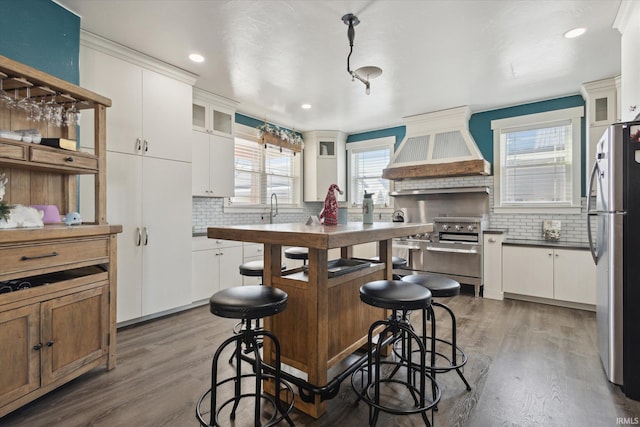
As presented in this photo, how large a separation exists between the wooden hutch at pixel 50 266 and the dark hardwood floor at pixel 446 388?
0.65ft

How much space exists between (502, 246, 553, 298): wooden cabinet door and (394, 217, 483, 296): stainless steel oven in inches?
13.5

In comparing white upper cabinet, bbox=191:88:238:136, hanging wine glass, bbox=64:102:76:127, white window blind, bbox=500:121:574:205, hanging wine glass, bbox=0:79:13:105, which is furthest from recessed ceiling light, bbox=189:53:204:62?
white window blind, bbox=500:121:574:205

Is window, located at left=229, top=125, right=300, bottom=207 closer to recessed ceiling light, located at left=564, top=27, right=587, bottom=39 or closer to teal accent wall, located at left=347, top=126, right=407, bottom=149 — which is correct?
teal accent wall, located at left=347, top=126, right=407, bottom=149

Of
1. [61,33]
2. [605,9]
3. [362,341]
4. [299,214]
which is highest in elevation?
[605,9]

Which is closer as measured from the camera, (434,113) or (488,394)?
(488,394)

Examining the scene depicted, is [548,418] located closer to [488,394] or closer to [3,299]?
[488,394]

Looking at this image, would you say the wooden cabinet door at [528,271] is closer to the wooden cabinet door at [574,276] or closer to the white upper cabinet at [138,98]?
the wooden cabinet door at [574,276]

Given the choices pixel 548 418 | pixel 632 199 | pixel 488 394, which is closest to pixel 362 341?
pixel 488 394

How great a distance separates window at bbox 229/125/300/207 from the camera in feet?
16.7

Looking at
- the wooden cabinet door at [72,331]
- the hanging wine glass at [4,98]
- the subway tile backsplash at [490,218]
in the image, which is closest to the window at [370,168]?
the subway tile backsplash at [490,218]

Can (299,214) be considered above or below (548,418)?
above

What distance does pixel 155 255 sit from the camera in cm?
332

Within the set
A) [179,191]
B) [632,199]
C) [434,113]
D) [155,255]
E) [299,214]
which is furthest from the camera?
[299,214]

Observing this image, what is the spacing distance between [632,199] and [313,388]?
2360mm
